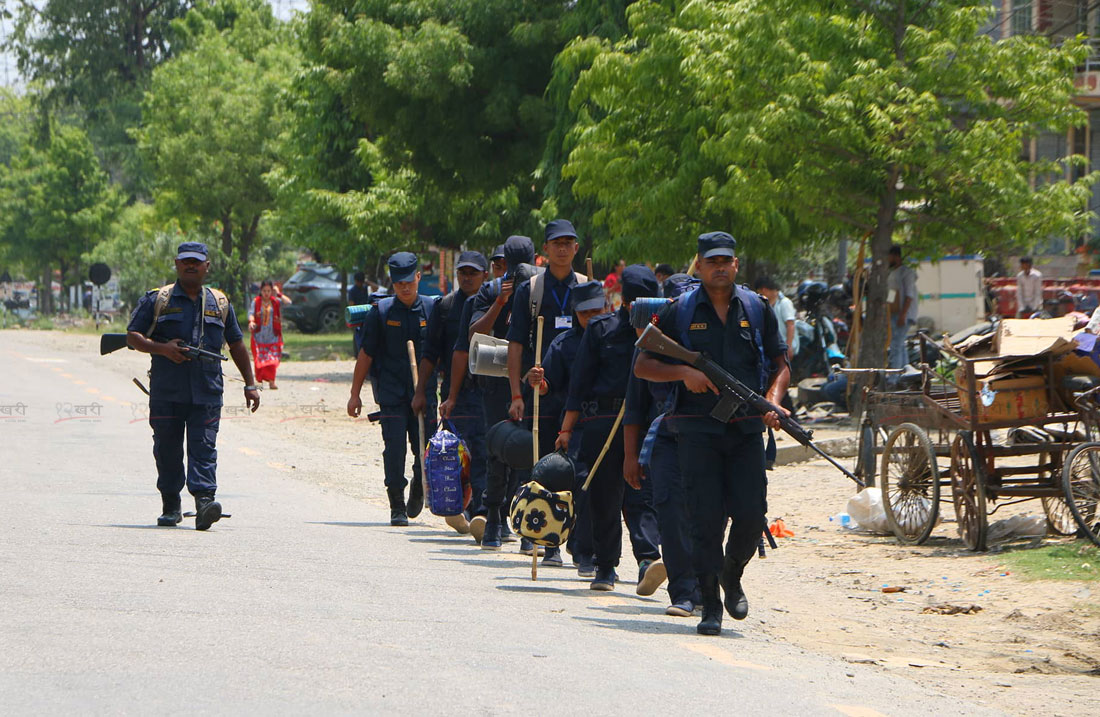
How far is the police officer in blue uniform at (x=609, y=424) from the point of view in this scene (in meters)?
8.70

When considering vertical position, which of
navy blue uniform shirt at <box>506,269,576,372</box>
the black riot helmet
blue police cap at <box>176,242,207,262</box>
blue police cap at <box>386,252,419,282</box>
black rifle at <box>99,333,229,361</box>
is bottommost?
the black riot helmet

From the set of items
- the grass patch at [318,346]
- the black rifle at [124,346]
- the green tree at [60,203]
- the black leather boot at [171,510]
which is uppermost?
the green tree at [60,203]

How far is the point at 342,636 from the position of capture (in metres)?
6.80

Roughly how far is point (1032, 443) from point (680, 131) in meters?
10.6

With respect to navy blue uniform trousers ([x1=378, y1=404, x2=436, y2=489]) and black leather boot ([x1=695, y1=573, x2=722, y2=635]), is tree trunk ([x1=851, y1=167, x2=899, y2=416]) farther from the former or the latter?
black leather boot ([x1=695, y1=573, x2=722, y2=635])

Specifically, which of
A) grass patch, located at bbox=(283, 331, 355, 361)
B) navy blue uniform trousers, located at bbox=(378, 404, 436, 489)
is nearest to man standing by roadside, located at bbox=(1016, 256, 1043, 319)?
navy blue uniform trousers, located at bbox=(378, 404, 436, 489)

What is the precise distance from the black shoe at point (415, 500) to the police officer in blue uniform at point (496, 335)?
1266 millimetres

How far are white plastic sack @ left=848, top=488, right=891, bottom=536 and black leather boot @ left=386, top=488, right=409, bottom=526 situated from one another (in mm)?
3435

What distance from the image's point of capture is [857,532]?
12.3 m

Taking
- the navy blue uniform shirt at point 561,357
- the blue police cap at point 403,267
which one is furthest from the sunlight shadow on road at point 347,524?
the navy blue uniform shirt at point 561,357

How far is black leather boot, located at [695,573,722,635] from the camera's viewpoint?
7523mm

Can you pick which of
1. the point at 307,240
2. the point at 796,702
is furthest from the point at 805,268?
the point at 796,702

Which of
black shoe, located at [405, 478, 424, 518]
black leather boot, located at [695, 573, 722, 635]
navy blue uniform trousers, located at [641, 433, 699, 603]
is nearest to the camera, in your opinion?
black leather boot, located at [695, 573, 722, 635]

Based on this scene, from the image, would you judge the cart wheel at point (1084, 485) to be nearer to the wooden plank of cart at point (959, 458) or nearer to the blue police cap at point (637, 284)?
the wooden plank of cart at point (959, 458)
